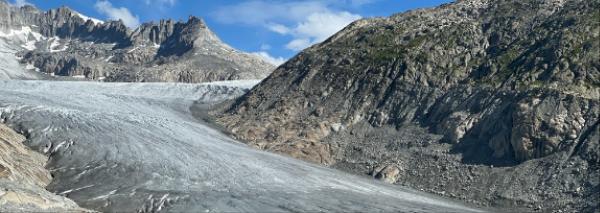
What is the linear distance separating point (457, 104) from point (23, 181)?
4150cm

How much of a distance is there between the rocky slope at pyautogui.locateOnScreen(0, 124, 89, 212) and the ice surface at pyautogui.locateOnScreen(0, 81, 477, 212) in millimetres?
1340

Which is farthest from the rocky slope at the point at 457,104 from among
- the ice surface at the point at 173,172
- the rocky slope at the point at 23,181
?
the rocky slope at the point at 23,181

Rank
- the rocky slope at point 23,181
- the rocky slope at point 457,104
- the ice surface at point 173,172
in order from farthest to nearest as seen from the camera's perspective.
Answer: the rocky slope at point 457,104 → the ice surface at point 173,172 → the rocky slope at point 23,181

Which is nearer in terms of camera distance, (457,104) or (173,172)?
(173,172)

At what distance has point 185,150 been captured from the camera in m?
56.3

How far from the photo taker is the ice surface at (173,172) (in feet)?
138

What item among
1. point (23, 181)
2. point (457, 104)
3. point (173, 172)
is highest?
point (457, 104)

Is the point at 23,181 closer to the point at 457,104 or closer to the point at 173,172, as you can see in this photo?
the point at 173,172

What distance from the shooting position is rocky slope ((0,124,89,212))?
3431cm

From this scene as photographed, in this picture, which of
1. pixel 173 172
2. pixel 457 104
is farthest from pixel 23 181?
pixel 457 104

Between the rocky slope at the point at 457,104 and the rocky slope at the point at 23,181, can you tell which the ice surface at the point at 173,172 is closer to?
the rocky slope at the point at 23,181

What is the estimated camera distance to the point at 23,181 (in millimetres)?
41000

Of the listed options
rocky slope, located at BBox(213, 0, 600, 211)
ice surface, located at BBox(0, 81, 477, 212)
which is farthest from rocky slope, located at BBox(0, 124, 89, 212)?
rocky slope, located at BBox(213, 0, 600, 211)

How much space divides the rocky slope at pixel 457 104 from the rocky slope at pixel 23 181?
1025 inches
